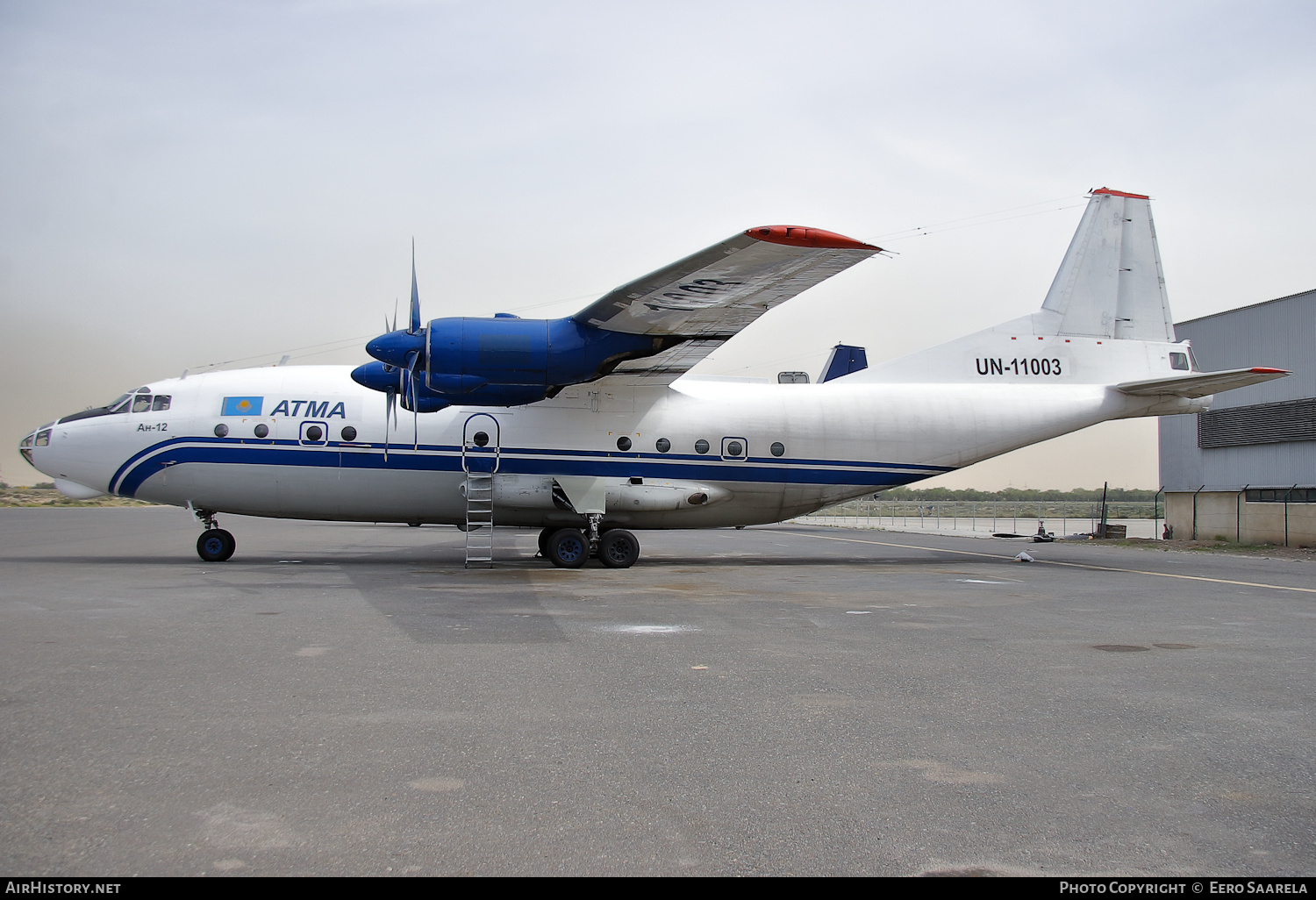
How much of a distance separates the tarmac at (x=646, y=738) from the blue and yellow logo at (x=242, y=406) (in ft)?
21.5

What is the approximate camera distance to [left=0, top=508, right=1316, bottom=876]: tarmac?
348 centimetres

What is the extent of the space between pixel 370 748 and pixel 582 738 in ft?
4.03

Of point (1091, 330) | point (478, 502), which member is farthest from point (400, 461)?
point (1091, 330)

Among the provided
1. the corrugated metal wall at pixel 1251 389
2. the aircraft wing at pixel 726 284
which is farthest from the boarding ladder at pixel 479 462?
the corrugated metal wall at pixel 1251 389

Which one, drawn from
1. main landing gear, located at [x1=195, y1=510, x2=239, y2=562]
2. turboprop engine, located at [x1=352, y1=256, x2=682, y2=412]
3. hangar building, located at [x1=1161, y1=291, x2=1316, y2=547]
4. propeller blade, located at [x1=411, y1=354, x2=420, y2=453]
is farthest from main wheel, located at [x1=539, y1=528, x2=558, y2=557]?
hangar building, located at [x1=1161, y1=291, x2=1316, y2=547]

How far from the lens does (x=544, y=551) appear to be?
17906 mm

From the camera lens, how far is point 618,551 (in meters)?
17.5

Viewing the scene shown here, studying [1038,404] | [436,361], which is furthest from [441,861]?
[1038,404]

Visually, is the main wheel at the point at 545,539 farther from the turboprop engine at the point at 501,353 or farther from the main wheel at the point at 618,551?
the turboprop engine at the point at 501,353

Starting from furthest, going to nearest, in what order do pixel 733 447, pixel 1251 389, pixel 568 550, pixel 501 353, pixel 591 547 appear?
pixel 1251 389, pixel 733 447, pixel 591 547, pixel 568 550, pixel 501 353

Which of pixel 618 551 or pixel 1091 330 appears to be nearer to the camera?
pixel 618 551

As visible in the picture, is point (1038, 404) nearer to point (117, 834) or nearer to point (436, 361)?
point (436, 361)

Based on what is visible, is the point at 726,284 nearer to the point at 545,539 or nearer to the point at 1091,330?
the point at 545,539

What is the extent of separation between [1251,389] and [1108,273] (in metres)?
15.1
